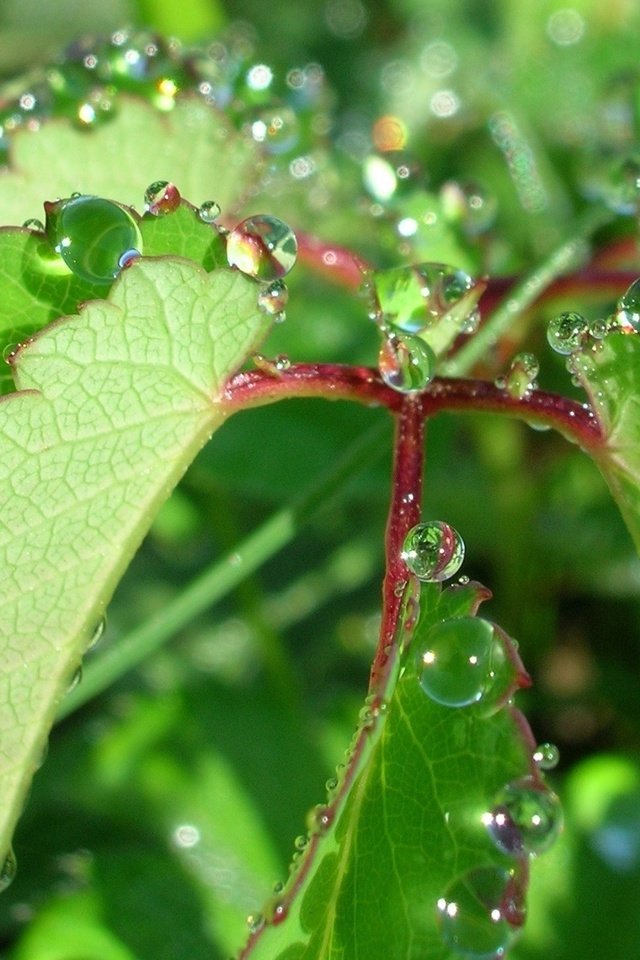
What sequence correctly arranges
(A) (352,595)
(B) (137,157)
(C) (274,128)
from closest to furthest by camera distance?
(B) (137,157), (C) (274,128), (A) (352,595)

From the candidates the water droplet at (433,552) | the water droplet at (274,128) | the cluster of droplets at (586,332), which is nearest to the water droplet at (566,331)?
the cluster of droplets at (586,332)

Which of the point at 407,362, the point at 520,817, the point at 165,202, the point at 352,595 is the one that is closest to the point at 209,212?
the point at 165,202

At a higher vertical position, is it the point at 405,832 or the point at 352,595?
the point at 352,595

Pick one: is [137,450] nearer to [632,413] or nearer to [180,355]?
[180,355]

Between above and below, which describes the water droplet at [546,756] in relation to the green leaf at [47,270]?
below

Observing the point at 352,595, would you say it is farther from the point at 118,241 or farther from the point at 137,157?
the point at 118,241

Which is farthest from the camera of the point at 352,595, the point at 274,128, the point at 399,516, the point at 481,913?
the point at 352,595

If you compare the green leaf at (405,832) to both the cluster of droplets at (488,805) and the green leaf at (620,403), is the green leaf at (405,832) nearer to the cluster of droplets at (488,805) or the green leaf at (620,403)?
the cluster of droplets at (488,805)

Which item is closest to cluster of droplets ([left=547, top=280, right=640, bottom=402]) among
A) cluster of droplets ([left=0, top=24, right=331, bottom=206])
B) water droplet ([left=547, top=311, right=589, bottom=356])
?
water droplet ([left=547, top=311, right=589, bottom=356])
